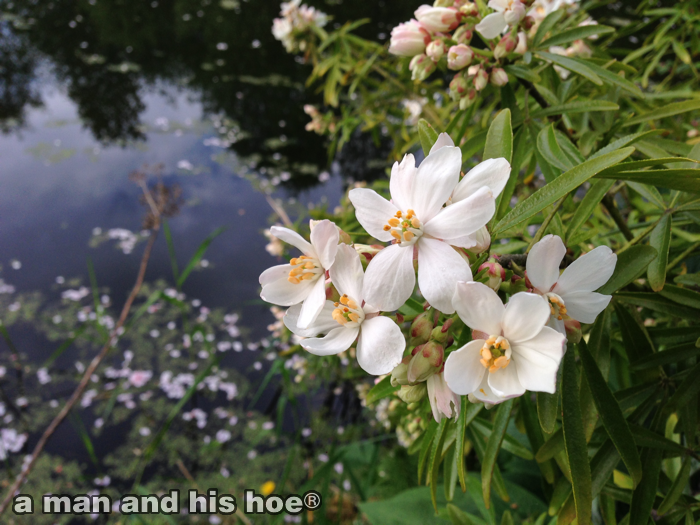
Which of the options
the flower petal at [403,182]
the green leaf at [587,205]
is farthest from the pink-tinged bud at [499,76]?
the flower petal at [403,182]

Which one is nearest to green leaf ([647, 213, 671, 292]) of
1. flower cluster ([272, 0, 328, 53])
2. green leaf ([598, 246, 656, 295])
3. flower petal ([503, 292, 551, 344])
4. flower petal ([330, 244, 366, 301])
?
green leaf ([598, 246, 656, 295])

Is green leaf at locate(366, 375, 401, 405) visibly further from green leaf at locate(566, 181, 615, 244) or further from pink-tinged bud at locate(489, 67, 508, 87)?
pink-tinged bud at locate(489, 67, 508, 87)

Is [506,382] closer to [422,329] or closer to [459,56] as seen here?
[422,329]

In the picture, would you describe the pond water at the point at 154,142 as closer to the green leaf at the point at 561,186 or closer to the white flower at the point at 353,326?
the white flower at the point at 353,326

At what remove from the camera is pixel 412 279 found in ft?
1.30

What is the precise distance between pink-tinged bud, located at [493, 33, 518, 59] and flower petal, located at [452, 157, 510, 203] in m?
0.34

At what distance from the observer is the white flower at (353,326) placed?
0.41 meters

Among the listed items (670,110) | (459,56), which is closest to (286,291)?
(459,56)

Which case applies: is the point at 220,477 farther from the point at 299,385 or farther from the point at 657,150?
the point at 657,150

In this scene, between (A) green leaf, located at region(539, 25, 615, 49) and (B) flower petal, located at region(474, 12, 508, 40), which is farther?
(A) green leaf, located at region(539, 25, 615, 49)

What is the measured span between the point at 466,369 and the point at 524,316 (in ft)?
0.24

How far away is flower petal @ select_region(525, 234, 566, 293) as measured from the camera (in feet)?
1.27

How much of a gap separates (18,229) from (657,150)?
3532mm

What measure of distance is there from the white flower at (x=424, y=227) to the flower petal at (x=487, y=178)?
0.03m
